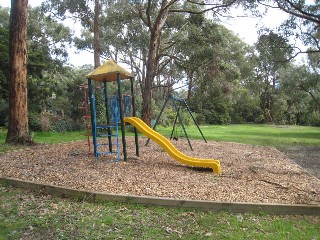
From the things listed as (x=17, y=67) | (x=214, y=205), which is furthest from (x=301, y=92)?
(x=214, y=205)

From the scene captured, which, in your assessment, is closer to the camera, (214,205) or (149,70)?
(214,205)

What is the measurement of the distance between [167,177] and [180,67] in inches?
647

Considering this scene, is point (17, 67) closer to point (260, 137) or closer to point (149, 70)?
point (149, 70)

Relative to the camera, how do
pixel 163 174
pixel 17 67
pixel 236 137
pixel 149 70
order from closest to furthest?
pixel 163 174 < pixel 17 67 < pixel 149 70 < pixel 236 137

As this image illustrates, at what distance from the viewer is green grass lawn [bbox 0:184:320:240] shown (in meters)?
3.88

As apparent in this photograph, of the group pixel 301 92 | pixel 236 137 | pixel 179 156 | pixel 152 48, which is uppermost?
pixel 152 48

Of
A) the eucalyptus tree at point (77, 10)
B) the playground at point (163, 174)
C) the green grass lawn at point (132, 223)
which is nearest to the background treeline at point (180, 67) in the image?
the eucalyptus tree at point (77, 10)

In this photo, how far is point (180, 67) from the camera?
22156mm

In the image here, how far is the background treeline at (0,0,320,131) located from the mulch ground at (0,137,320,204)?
350 inches

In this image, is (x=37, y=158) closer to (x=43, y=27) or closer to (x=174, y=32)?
(x=174, y=32)

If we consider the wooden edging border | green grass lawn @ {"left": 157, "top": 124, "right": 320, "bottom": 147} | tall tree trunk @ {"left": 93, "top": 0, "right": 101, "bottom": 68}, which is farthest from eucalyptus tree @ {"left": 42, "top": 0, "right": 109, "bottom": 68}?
the wooden edging border

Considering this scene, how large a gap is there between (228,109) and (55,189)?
36.9 m

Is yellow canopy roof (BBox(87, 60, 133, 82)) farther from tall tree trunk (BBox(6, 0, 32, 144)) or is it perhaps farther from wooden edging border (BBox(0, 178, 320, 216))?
tall tree trunk (BBox(6, 0, 32, 144))

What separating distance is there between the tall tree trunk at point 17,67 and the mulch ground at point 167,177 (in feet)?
6.22
